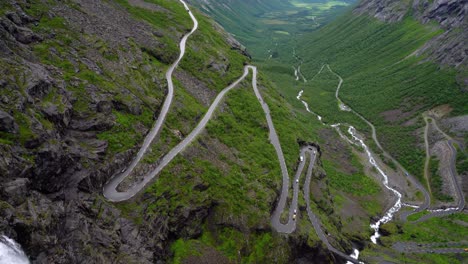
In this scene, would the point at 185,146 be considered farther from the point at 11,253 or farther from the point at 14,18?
the point at 14,18

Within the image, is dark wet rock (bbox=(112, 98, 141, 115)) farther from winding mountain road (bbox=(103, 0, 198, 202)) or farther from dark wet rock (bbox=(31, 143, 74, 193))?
dark wet rock (bbox=(31, 143, 74, 193))

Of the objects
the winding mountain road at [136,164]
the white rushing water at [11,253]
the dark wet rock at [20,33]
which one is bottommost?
the winding mountain road at [136,164]

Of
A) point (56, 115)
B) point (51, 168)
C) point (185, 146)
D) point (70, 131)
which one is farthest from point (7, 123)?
point (185, 146)

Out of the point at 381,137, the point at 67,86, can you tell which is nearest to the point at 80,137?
the point at 67,86

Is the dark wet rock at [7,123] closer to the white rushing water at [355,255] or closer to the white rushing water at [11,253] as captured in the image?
the white rushing water at [11,253]

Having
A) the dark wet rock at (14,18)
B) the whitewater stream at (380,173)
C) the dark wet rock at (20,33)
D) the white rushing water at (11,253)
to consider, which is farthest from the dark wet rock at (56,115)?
the whitewater stream at (380,173)

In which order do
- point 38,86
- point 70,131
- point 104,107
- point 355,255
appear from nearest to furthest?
1. point 38,86
2. point 70,131
3. point 104,107
4. point 355,255
